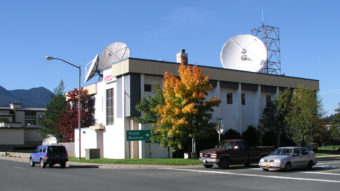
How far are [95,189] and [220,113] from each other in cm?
2718

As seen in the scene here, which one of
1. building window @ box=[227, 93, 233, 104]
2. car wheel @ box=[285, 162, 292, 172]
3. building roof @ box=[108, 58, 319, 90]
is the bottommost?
car wheel @ box=[285, 162, 292, 172]

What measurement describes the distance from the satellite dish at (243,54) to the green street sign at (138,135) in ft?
48.7

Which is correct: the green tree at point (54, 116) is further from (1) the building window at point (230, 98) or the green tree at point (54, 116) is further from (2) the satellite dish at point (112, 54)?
(1) the building window at point (230, 98)

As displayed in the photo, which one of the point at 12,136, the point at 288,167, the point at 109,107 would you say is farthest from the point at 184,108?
the point at 12,136

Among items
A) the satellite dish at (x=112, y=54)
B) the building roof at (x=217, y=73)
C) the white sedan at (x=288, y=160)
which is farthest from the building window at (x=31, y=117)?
the white sedan at (x=288, y=160)

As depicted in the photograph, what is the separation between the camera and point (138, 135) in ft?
102

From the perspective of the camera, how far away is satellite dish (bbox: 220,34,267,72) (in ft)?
136

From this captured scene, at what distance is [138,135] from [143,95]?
14.9 feet

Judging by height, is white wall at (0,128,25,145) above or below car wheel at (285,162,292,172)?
above

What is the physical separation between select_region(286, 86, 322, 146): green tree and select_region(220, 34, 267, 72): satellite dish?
19.4 feet

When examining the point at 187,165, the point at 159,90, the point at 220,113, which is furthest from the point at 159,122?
the point at 220,113

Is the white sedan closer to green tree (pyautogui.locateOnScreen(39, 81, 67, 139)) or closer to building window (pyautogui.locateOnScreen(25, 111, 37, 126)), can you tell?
green tree (pyautogui.locateOnScreen(39, 81, 67, 139))

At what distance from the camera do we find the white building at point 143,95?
33969 mm

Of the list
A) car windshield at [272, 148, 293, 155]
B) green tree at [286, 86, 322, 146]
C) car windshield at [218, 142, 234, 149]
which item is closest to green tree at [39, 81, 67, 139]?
green tree at [286, 86, 322, 146]
